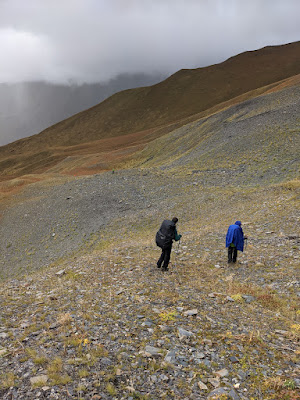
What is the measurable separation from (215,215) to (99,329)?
14590 mm

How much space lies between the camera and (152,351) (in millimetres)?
6039

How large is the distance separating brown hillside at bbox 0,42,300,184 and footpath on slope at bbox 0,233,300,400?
94.7m

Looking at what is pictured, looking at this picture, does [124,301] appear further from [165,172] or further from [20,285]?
[165,172]

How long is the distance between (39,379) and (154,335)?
8.81 ft

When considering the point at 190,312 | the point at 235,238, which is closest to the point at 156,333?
the point at 190,312

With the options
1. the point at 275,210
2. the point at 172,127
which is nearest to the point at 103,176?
the point at 275,210

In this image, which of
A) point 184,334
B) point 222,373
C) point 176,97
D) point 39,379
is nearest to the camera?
point 39,379

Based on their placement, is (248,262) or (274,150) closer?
(248,262)

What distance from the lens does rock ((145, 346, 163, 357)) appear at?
19.5 ft

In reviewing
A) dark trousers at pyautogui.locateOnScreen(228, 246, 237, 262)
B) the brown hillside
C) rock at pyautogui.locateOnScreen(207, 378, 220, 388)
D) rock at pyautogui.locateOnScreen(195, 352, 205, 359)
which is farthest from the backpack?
the brown hillside

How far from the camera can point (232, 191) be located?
78.5 feet

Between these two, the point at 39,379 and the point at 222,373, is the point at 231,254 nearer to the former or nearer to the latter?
the point at 222,373

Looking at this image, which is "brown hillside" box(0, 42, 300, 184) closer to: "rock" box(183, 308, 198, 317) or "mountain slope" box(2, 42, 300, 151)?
"mountain slope" box(2, 42, 300, 151)

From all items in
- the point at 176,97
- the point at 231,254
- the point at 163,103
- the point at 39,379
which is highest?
the point at 176,97
